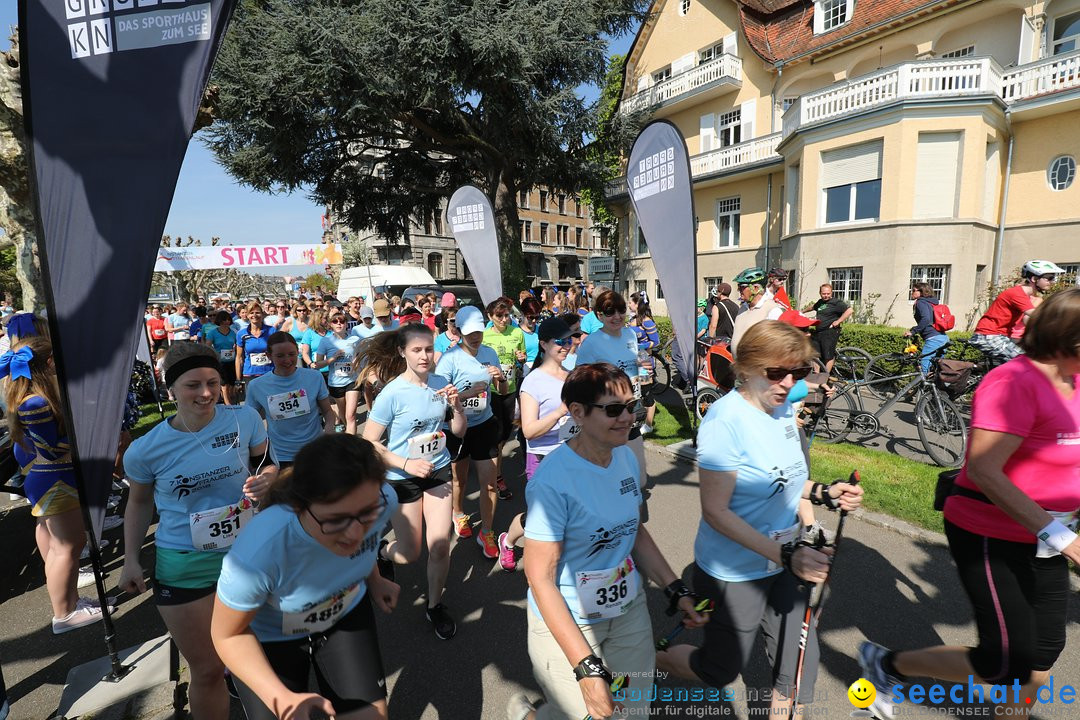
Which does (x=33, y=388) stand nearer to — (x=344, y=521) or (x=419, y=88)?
(x=344, y=521)

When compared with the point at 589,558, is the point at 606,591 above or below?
below

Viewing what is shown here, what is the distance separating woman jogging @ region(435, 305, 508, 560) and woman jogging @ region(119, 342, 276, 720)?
1.85 m

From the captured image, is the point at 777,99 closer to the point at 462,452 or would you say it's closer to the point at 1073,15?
the point at 1073,15

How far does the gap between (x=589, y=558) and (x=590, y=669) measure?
39 centimetres

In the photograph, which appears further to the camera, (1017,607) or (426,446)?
(426,446)

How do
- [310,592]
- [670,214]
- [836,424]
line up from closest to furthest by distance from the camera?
[310,592], [670,214], [836,424]

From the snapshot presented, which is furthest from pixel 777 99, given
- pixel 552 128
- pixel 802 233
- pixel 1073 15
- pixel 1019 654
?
pixel 1019 654

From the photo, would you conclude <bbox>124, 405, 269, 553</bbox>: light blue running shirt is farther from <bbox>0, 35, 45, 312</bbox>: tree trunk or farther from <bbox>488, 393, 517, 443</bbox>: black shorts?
<bbox>0, 35, 45, 312</bbox>: tree trunk

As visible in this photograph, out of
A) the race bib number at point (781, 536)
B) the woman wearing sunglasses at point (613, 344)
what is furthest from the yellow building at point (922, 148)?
→ the race bib number at point (781, 536)

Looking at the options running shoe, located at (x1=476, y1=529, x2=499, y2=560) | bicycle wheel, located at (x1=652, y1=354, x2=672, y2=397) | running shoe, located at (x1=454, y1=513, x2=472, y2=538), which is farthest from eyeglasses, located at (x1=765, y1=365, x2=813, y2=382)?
bicycle wheel, located at (x1=652, y1=354, x2=672, y2=397)

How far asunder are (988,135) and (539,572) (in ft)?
65.7

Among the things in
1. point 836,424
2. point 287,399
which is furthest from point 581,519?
point 836,424

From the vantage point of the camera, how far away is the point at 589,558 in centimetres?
203

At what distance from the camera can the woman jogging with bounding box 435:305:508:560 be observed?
14.5ft
